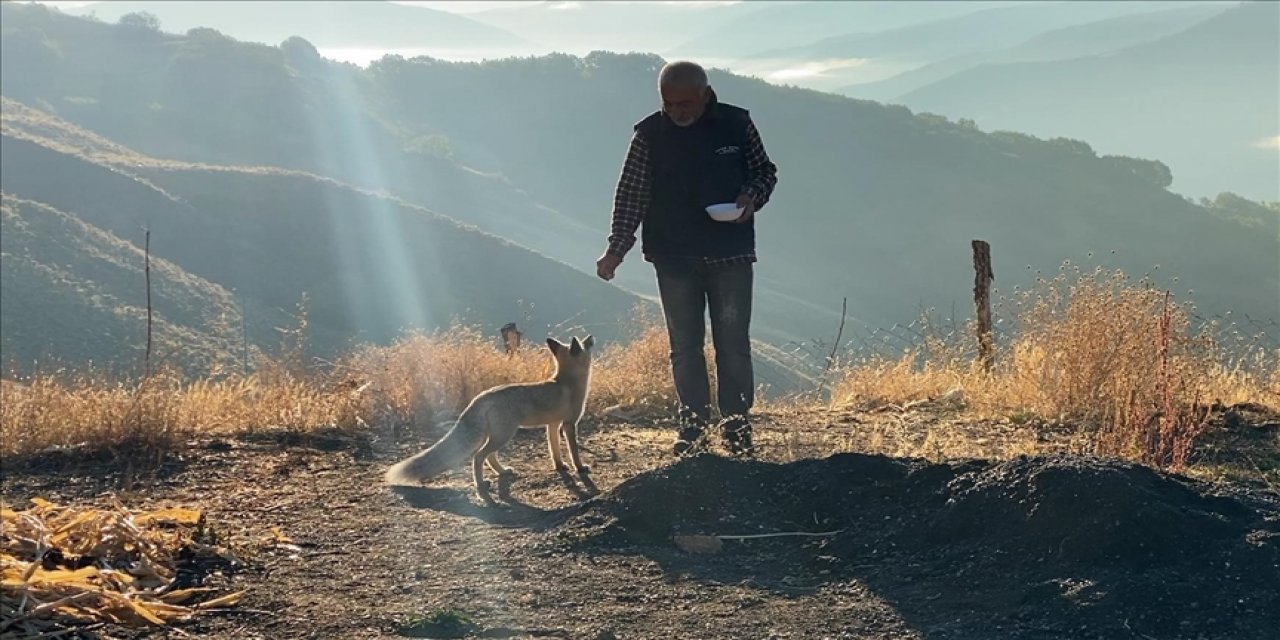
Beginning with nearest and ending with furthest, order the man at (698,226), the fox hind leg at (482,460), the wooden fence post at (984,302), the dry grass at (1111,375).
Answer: the dry grass at (1111,375)
the man at (698,226)
the fox hind leg at (482,460)
the wooden fence post at (984,302)

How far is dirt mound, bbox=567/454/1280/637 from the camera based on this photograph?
11.5ft

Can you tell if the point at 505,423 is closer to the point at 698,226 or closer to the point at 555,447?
the point at 555,447

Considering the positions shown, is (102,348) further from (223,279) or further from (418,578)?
(418,578)

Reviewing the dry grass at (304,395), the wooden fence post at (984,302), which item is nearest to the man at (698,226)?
the dry grass at (304,395)

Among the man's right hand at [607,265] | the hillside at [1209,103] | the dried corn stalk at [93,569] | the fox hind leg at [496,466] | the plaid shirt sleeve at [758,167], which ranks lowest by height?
the fox hind leg at [496,466]

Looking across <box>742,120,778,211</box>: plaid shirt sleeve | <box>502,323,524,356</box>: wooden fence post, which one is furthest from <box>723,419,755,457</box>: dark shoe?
<box>502,323,524,356</box>: wooden fence post

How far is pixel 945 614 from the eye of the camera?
366cm

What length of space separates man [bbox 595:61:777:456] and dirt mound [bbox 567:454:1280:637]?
0.92 meters

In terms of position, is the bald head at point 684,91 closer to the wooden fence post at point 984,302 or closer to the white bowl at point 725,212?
the white bowl at point 725,212

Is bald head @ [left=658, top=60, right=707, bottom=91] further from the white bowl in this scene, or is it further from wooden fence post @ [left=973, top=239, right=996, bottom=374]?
wooden fence post @ [left=973, top=239, right=996, bottom=374]

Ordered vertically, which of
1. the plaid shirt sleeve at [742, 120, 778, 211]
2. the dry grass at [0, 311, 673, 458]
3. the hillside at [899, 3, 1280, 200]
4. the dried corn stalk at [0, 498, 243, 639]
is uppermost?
the hillside at [899, 3, 1280, 200]

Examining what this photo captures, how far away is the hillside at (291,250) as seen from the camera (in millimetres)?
44406

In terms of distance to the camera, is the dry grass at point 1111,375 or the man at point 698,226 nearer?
the dry grass at point 1111,375

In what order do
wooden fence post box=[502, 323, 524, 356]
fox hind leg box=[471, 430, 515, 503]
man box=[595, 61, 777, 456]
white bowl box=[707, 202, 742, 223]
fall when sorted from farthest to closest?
wooden fence post box=[502, 323, 524, 356], fox hind leg box=[471, 430, 515, 503], man box=[595, 61, 777, 456], white bowl box=[707, 202, 742, 223]
